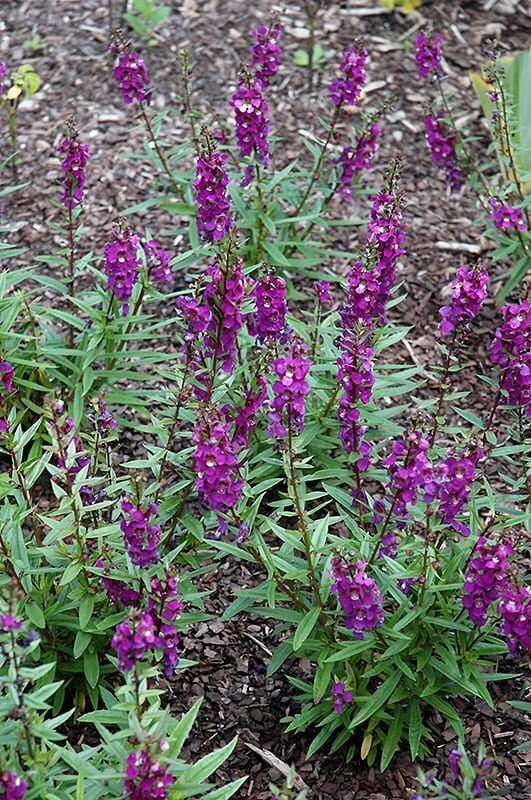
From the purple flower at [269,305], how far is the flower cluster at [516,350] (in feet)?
3.19

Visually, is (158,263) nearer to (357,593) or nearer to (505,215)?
(505,215)

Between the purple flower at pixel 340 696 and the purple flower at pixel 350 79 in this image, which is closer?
the purple flower at pixel 340 696

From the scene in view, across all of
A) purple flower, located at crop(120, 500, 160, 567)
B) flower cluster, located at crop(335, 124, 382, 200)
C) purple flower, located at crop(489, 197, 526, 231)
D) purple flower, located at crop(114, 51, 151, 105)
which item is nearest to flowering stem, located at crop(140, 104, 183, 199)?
purple flower, located at crop(114, 51, 151, 105)

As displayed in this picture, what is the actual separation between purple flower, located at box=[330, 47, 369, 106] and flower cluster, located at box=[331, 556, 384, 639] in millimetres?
3423

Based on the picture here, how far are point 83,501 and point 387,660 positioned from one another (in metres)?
1.56

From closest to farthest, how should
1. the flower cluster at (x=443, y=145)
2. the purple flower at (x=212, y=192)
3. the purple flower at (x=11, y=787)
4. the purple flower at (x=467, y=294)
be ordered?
the purple flower at (x=11, y=787) → the purple flower at (x=467, y=294) → the purple flower at (x=212, y=192) → the flower cluster at (x=443, y=145)

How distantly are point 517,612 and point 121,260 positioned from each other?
2.68 metres

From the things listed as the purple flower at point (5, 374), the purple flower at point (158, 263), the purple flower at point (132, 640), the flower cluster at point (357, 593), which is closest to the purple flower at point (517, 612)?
the flower cluster at point (357, 593)

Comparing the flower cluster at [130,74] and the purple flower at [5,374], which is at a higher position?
the flower cluster at [130,74]

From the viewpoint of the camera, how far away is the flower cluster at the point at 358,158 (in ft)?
20.3

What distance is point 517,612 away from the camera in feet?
12.3

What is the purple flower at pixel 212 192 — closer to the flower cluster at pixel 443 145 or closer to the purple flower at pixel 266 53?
the purple flower at pixel 266 53

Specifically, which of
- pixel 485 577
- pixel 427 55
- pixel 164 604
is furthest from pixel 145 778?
pixel 427 55

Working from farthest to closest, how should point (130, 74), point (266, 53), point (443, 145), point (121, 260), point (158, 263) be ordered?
1. point (443, 145)
2. point (266, 53)
3. point (130, 74)
4. point (158, 263)
5. point (121, 260)
